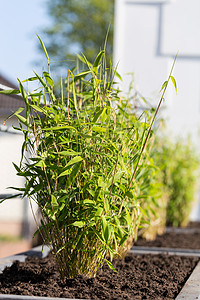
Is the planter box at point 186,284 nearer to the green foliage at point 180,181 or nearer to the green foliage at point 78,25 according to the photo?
the green foliage at point 180,181

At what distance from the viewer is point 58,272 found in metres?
2.48

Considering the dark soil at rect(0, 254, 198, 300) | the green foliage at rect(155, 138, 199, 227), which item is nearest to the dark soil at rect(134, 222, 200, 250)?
the green foliage at rect(155, 138, 199, 227)

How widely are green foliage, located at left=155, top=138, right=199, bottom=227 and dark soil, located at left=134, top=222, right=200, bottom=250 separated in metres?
0.25

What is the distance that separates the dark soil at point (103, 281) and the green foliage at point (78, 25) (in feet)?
65.0

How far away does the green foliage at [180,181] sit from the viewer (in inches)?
225

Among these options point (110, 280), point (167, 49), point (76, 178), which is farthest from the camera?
point (167, 49)

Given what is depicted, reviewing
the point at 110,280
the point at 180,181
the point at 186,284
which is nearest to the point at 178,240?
the point at 180,181

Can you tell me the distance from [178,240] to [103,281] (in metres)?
2.51

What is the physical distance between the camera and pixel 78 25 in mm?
22156

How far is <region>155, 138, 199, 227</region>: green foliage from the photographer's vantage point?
572 centimetres

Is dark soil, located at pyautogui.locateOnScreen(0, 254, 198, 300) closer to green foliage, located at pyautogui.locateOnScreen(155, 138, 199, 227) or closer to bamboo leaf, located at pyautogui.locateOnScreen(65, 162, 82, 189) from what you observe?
bamboo leaf, located at pyautogui.locateOnScreen(65, 162, 82, 189)

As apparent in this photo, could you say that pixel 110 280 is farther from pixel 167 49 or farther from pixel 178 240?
pixel 167 49

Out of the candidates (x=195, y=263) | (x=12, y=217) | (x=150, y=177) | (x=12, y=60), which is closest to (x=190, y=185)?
(x=150, y=177)

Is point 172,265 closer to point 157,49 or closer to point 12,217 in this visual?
point 157,49
